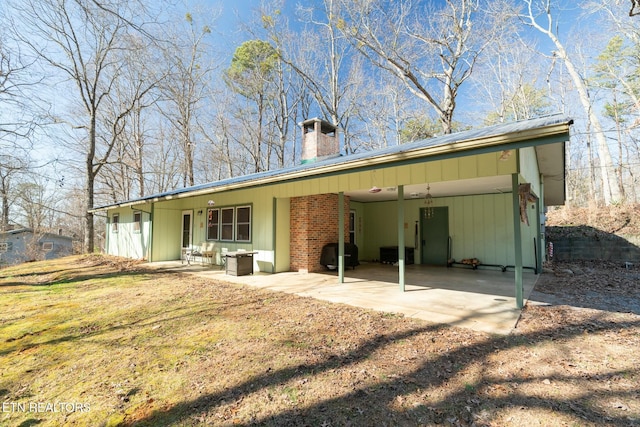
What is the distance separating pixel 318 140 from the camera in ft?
35.6

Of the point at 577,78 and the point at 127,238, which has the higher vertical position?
the point at 577,78

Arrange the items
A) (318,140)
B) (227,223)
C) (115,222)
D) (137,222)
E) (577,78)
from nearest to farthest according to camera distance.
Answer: (227,223), (318,140), (137,222), (115,222), (577,78)

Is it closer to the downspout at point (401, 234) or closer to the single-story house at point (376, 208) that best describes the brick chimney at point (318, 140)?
the single-story house at point (376, 208)

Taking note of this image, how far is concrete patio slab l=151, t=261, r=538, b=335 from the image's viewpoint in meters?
4.23

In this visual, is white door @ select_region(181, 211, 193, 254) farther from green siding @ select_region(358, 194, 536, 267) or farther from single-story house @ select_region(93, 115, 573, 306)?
green siding @ select_region(358, 194, 536, 267)

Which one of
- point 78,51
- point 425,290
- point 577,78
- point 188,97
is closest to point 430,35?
point 577,78

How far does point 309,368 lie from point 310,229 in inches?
220

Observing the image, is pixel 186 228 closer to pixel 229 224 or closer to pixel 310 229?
pixel 229 224

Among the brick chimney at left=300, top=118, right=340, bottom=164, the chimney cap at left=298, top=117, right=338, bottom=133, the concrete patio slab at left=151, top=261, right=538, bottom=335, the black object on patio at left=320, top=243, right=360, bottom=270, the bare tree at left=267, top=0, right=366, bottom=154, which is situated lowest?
the concrete patio slab at left=151, top=261, right=538, bottom=335

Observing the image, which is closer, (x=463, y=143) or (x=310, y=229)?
(x=463, y=143)

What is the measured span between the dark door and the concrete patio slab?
1.02m

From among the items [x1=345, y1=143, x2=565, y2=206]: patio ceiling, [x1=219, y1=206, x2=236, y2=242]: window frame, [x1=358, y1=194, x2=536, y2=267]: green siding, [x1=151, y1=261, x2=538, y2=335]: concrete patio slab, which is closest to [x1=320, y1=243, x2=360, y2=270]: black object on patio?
[x1=151, y1=261, x2=538, y2=335]: concrete patio slab

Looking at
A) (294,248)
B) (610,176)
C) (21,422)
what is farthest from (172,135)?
(610,176)

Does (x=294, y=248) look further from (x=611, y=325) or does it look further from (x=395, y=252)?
(x=611, y=325)
